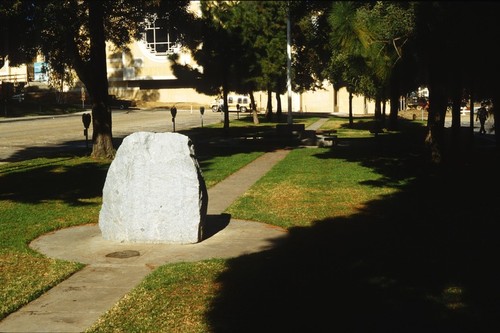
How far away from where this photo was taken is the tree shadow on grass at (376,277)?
6285mm

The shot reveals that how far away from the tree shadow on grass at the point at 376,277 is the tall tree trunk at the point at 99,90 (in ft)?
36.4

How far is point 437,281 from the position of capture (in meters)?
7.54

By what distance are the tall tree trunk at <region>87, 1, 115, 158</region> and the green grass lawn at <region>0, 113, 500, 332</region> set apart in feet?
15.2

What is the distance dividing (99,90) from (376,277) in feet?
49.6

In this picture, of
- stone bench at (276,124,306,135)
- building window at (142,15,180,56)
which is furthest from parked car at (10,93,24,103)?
stone bench at (276,124,306,135)

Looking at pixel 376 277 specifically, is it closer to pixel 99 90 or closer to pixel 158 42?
pixel 99 90

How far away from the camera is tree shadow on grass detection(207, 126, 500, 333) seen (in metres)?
6.29

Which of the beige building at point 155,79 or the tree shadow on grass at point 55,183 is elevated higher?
the beige building at point 155,79

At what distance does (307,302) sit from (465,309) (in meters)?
1.59

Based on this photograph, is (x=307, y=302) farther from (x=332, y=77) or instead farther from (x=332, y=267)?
(x=332, y=77)

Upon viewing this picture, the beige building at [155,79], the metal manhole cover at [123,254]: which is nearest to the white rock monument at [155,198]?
the metal manhole cover at [123,254]

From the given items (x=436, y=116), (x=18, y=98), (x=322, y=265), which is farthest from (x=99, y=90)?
(x=18, y=98)

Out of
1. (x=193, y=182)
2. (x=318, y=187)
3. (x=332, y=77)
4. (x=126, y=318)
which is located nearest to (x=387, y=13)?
(x=318, y=187)

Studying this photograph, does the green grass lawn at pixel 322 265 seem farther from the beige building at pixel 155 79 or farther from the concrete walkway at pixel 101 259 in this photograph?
the beige building at pixel 155 79
